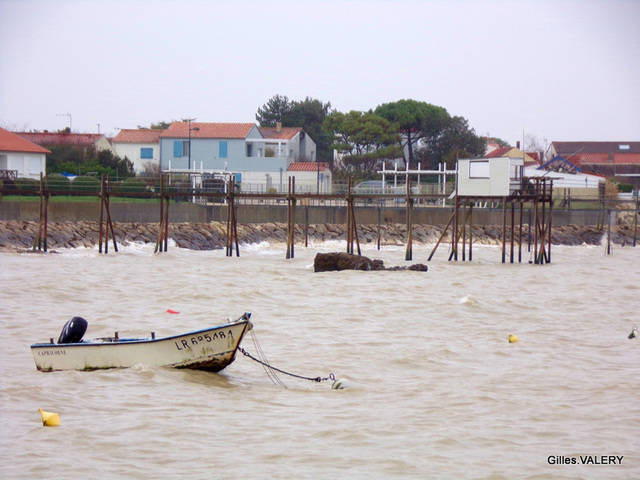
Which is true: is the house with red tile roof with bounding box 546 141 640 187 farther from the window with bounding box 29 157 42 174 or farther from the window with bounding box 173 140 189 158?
the window with bounding box 29 157 42 174

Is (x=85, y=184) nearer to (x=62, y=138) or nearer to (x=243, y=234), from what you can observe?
(x=243, y=234)

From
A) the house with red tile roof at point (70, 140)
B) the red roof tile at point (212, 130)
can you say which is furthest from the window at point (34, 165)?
the red roof tile at point (212, 130)

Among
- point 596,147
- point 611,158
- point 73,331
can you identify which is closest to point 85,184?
point 73,331

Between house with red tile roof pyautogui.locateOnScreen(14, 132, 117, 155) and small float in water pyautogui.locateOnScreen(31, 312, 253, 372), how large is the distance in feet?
219

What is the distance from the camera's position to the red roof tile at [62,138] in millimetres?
79562

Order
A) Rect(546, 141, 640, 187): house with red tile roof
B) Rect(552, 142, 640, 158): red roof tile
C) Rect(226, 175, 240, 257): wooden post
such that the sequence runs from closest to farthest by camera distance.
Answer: Rect(226, 175, 240, 257): wooden post, Rect(546, 141, 640, 187): house with red tile roof, Rect(552, 142, 640, 158): red roof tile

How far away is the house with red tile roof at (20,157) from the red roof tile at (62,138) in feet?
47.0

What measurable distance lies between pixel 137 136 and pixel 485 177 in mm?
51002

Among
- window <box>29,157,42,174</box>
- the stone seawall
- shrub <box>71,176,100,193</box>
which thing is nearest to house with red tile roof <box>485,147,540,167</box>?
the stone seawall

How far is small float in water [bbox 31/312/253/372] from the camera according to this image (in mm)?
14406

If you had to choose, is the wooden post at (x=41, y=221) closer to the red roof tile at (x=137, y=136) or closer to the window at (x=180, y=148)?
the window at (x=180, y=148)

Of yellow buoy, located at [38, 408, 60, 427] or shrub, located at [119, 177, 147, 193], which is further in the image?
shrub, located at [119, 177, 147, 193]

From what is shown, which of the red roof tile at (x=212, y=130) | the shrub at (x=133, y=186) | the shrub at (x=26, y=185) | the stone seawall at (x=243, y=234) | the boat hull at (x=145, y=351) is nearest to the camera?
the boat hull at (x=145, y=351)

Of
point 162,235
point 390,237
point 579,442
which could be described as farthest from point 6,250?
point 579,442
